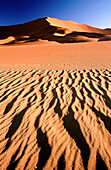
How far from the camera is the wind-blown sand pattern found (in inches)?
68.9

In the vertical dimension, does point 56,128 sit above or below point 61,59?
below

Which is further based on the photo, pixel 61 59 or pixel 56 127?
pixel 61 59

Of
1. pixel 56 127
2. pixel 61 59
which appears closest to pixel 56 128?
pixel 56 127

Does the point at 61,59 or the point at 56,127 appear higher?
the point at 61,59

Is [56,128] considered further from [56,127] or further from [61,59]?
[61,59]

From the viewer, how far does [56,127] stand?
235 centimetres

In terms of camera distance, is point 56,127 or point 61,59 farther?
point 61,59

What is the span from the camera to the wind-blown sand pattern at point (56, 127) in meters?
1.75

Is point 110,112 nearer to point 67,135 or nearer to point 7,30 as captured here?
point 67,135

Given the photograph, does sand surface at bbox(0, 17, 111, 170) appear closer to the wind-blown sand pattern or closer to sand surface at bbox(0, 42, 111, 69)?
the wind-blown sand pattern

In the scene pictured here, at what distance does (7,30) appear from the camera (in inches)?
2721

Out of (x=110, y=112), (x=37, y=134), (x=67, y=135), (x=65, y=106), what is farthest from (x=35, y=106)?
(x=110, y=112)

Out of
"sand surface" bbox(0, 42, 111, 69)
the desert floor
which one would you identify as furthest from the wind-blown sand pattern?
"sand surface" bbox(0, 42, 111, 69)

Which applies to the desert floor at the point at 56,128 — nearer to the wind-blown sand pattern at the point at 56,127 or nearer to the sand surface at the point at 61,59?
the wind-blown sand pattern at the point at 56,127
